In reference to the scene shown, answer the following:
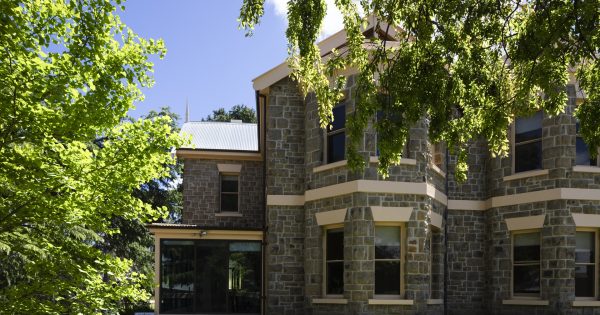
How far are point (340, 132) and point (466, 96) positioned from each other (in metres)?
6.66

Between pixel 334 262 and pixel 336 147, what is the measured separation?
256 centimetres

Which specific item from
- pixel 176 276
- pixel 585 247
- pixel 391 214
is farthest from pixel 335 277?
pixel 585 247

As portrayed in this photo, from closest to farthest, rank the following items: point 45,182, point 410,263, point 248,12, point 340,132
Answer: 1. point 248,12
2. point 45,182
3. point 410,263
4. point 340,132

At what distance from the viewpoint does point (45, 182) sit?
7734 mm

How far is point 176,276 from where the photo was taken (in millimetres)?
15102

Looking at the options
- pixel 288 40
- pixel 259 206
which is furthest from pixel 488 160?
pixel 288 40

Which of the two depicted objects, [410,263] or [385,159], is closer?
[385,159]

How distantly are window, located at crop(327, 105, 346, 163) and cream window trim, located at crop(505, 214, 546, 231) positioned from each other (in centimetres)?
420

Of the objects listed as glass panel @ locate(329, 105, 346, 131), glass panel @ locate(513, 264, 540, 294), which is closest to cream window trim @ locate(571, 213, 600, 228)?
glass panel @ locate(513, 264, 540, 294)

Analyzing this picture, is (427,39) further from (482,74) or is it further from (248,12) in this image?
(248,12)

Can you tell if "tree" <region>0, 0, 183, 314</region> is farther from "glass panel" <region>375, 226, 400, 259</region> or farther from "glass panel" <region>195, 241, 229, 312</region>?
"glass panel" <region>195, 241, 229, 312</region>

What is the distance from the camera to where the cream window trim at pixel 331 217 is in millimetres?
12492

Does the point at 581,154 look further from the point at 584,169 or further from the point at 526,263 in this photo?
the point at 526,263

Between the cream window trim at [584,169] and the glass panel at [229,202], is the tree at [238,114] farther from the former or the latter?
the cream window trim at [584,169]
